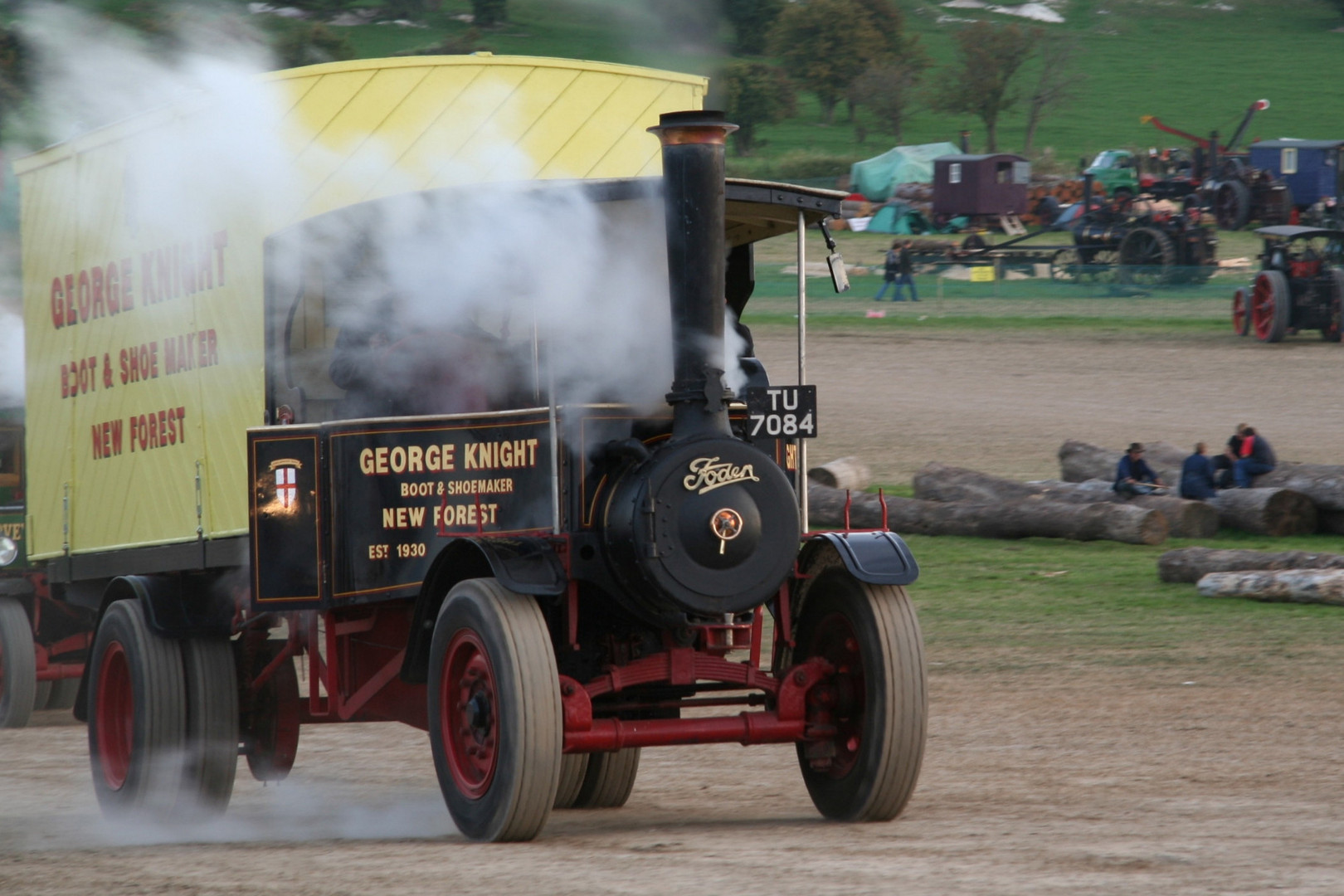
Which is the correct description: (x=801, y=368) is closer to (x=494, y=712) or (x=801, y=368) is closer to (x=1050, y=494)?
(x=494, y=712)

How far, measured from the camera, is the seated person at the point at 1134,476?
1753cm

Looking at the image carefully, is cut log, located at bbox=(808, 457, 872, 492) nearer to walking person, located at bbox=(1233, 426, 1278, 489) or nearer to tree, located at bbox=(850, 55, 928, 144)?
walking person, located at bbox=(1233, 426, 1278, 489)

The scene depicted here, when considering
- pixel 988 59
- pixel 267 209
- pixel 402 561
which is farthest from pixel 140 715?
pixel 988 59

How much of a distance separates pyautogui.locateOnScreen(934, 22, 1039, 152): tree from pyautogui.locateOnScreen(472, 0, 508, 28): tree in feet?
182

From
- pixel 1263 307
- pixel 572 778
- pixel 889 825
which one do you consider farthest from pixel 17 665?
pixel 1263 307

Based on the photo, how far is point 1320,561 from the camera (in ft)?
45.5

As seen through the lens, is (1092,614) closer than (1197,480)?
Yes

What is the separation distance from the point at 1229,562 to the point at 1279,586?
2.38 ft

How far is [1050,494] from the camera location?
1769cm

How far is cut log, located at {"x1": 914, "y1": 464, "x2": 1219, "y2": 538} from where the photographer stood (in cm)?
1672

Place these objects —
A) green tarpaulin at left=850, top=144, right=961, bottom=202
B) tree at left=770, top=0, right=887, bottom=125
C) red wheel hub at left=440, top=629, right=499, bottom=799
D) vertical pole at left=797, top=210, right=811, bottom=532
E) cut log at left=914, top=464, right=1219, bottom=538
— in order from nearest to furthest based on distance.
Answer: red wheel hub at left=440, top=629, right=499, bottom=799 → vertical pole at left=797, top=210, right=811, bottom=532 → cut log at left=914, top=464, right=1219, bottom=538 → tree at left=770, top=0, right=887, bottom=125 → green tarpaulin at left=850, top=144, right=961, bottom=202

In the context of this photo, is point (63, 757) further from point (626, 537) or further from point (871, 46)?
point (871, 46)

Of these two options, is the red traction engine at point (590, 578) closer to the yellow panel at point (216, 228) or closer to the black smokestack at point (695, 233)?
the black smokestack at point (695, 233)

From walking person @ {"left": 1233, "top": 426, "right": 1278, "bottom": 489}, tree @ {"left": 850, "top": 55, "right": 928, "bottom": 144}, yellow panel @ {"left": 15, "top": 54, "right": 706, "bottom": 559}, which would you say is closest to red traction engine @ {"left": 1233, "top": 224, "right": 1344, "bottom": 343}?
walking person @ {"left": 1233, "top": 426, "right": 1278, "bottom": 489}
